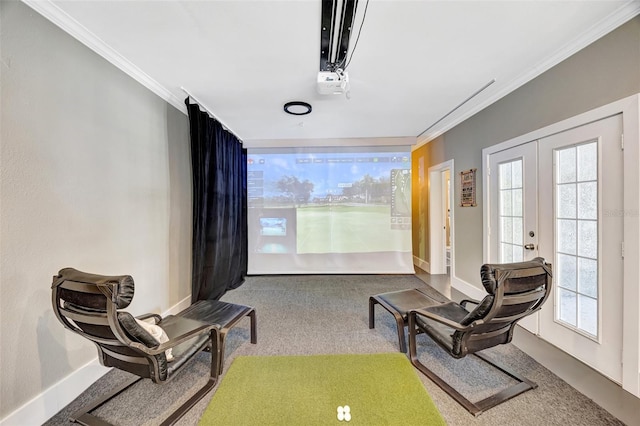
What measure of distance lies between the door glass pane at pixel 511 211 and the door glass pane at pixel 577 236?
1.42ft

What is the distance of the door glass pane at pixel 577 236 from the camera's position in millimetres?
1818

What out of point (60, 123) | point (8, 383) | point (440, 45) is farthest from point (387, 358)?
point (60, 123)

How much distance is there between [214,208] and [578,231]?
3.88 meters

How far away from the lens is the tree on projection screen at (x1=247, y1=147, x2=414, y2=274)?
480 centimetres

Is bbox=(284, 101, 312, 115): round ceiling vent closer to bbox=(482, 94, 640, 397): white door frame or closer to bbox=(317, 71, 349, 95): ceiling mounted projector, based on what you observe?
bbox=(317, 71, 349, 95): ceiling mounted projector

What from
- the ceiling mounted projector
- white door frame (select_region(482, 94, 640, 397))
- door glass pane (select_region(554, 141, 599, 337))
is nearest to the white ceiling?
the ceiling mounted projector

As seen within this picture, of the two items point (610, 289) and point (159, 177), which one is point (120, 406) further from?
point (610, 289)

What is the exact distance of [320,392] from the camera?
1.73 meters

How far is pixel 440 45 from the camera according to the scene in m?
1.93

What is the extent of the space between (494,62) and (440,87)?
538mm

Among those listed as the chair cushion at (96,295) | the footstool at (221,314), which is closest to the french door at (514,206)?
the footstool at (221,314)

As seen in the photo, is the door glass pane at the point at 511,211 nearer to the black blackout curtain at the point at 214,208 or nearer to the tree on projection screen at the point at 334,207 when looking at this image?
the tree on projection screen at the point at 334,207

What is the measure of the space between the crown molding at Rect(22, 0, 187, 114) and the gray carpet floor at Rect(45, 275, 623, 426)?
2.29 metres

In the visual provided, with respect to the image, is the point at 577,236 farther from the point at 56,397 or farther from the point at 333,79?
the point at 56,397
